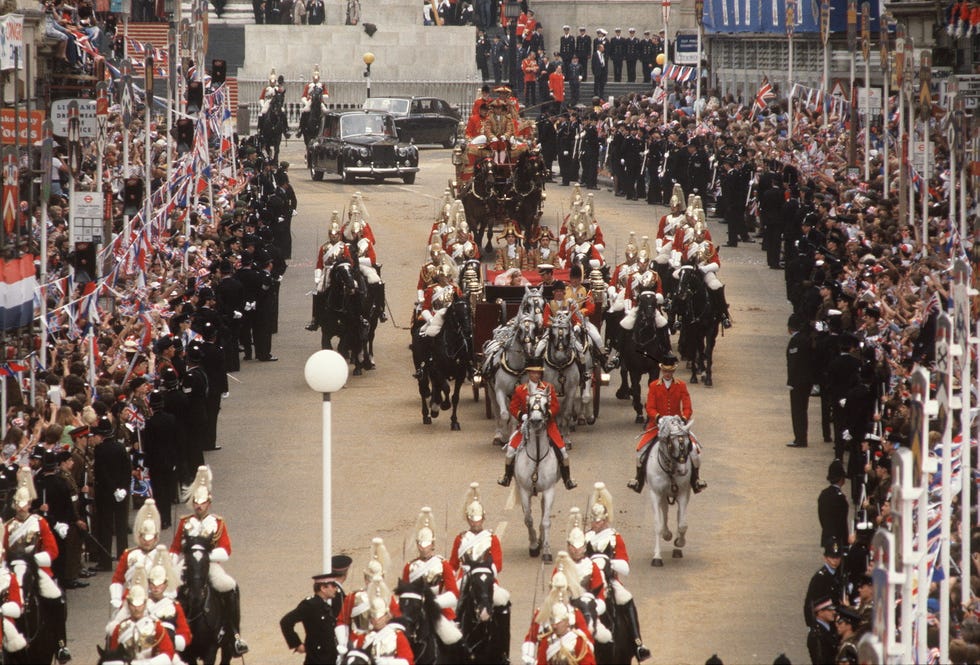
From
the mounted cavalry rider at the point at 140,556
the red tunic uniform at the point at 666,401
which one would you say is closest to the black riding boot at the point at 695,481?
the red tunic uniform at the point at 666,401

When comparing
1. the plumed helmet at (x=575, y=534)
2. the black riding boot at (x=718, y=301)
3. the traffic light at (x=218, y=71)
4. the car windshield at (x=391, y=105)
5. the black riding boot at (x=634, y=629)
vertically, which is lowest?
the black riding boot at (x=634, y=629)

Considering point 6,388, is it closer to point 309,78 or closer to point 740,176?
point 740,176

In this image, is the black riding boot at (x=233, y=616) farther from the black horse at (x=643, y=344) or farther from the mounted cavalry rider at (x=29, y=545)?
the black horse at (x=643, y=344)

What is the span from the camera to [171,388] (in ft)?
68.0

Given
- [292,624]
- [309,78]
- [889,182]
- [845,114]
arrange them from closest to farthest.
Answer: [292,624] → [889,182] → [845,114] → [309,78]

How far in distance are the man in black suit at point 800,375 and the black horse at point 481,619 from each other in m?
7.96

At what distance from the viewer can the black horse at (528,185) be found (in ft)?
114

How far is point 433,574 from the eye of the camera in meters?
14.8

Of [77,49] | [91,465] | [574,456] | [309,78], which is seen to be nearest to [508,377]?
[574,456]

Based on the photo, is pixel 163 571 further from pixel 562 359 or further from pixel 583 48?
pixel 583 48

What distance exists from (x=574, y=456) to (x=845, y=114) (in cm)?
1503

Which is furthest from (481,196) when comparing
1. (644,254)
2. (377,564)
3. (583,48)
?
(583,48)

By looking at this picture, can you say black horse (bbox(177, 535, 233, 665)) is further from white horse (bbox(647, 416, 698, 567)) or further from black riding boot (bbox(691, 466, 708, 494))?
Result: black riding boot (bbox(691, 466, 708, 494))

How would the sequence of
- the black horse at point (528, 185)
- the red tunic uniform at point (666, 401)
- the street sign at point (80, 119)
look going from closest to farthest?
the red tunic uniform at point (666, 401) → the street sign at point (80, 119) → the black horse at point (528, 185)
